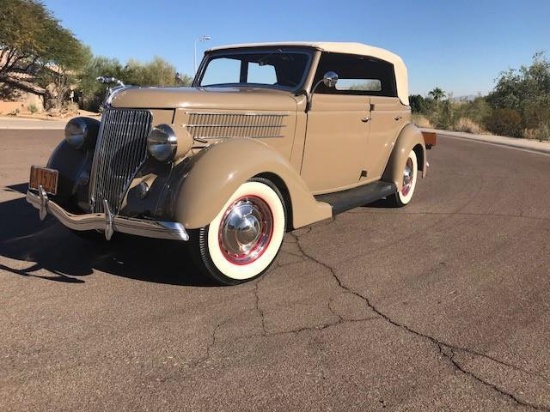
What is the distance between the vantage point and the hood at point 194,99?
144 inches

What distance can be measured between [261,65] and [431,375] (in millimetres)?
3557

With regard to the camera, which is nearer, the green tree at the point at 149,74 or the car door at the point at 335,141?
the car door at the point at 335,141

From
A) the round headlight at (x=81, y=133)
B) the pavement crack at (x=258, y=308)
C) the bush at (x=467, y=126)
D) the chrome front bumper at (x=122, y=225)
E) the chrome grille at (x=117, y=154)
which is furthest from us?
the bush at (x=467, y=126)

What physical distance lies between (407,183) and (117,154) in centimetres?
405

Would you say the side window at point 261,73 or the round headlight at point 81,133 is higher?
the side window at point 261,73

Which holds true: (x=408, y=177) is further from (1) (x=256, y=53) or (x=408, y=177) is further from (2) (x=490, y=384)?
(2) (x=490, y=384)

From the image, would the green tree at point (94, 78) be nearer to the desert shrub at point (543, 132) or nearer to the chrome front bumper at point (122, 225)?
the desert shrub at point (543, 132)

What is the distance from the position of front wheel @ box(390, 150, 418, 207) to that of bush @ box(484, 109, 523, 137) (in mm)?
18041

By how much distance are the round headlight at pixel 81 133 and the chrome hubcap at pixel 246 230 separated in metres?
1.57

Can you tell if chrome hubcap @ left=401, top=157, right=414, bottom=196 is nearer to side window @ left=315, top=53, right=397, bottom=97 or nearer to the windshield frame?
side window @ left=315, top=53, right=397, bottom=97

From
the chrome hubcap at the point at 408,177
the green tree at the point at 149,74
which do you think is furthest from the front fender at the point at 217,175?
the green tree at the point at 149,74

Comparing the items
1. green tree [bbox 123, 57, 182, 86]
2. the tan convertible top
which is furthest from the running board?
green tree [bbox 123, 57, 182, 86]

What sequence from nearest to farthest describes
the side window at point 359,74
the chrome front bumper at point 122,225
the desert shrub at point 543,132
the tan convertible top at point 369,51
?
the chrome front bumper at point 122,225 → the tan convertible top at point 369,51 → the side window at point 359,74 → the desert shrub at point 543,132

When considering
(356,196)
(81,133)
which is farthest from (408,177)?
(81,133)
